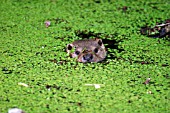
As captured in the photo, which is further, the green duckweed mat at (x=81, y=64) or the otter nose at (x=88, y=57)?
the otter nose at (x=88, y=57)

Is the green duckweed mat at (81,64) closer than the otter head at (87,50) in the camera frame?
Yes

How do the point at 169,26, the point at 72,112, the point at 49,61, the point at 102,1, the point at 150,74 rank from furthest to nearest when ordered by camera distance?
the point at 102,1
the point at 169,26
the point at 49,61
the point at 150,74
the point at 72,112

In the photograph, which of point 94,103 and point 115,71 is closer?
point 94,103

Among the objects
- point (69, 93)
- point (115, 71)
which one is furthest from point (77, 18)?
point (69, 93)

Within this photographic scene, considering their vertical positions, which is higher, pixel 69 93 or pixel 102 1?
pixel 102 1

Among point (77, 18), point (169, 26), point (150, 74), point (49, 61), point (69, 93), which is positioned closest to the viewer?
point (69, 93)

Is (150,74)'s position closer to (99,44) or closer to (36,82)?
(99,44)

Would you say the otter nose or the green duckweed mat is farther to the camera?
the otter nose

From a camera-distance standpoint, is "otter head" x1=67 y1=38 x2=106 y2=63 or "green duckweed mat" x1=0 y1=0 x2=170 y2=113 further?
"otter head" x1=67 y1=38 x2=106 y2=63
